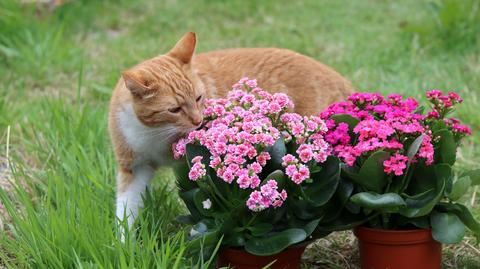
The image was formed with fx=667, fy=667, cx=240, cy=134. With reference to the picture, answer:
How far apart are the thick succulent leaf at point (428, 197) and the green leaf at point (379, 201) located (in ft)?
0.17

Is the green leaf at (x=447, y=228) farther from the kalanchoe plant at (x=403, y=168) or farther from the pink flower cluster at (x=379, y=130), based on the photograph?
the pink flower cluster at (x=379, y=130)

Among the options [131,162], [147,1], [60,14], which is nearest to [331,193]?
[131,162]

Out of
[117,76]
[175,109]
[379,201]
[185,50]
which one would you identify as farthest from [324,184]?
[117,76]

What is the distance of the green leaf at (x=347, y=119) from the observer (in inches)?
94.6

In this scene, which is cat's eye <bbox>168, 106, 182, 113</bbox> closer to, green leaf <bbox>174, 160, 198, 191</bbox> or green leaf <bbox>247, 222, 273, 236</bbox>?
green leaf <bbox>174, 160, 198, 191</bbox>

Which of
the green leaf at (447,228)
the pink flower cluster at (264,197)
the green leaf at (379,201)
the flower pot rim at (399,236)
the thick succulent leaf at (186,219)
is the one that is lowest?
the flower pot rim at (399,236)

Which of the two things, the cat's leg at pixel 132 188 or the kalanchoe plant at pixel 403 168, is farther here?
the cat's leg at pixel 132 188

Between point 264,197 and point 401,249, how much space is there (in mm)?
545

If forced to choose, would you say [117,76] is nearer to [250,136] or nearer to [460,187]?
[250,136]

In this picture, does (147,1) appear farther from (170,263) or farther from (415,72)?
(170,263)

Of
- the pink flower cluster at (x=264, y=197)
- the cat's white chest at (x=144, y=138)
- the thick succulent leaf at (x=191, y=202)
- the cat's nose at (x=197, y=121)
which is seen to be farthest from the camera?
the cat's white chest at (x=144, y=138)

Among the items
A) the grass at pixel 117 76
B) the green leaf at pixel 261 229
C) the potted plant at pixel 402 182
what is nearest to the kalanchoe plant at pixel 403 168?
the potted plant at pixel 402 182

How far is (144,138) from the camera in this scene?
265 cm

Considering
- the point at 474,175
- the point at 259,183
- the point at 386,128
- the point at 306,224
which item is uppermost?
the point at 386,128
